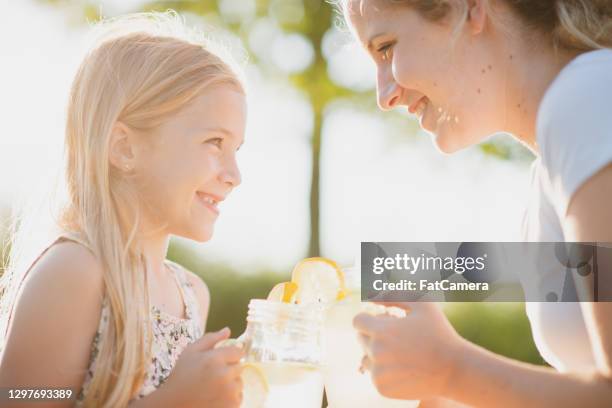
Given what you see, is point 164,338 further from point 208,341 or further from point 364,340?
point 364,340

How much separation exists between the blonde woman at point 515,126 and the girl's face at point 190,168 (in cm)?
58

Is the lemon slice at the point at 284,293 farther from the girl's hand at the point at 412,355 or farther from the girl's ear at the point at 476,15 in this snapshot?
the girl's ear at the point at 476,15

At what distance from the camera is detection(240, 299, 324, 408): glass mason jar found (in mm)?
1821

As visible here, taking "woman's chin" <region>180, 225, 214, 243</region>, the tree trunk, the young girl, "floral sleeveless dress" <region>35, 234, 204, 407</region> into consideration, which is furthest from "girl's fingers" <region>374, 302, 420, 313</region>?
the tree trunk

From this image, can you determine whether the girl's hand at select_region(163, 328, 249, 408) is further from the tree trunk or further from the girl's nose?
the tree trunk

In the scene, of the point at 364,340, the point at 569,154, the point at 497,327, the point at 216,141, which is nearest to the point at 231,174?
the point at 216,141

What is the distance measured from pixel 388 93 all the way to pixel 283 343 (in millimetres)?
819

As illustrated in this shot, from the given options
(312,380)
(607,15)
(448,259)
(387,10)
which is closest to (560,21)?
(607,15)

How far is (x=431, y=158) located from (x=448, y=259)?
20.3 ft

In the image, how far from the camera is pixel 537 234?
6.37 ft

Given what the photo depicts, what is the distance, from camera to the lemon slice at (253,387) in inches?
71.7

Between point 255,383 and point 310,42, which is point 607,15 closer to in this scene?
point 255,383

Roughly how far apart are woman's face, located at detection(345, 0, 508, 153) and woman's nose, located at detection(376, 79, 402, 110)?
11 mm

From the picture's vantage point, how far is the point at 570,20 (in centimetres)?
186
